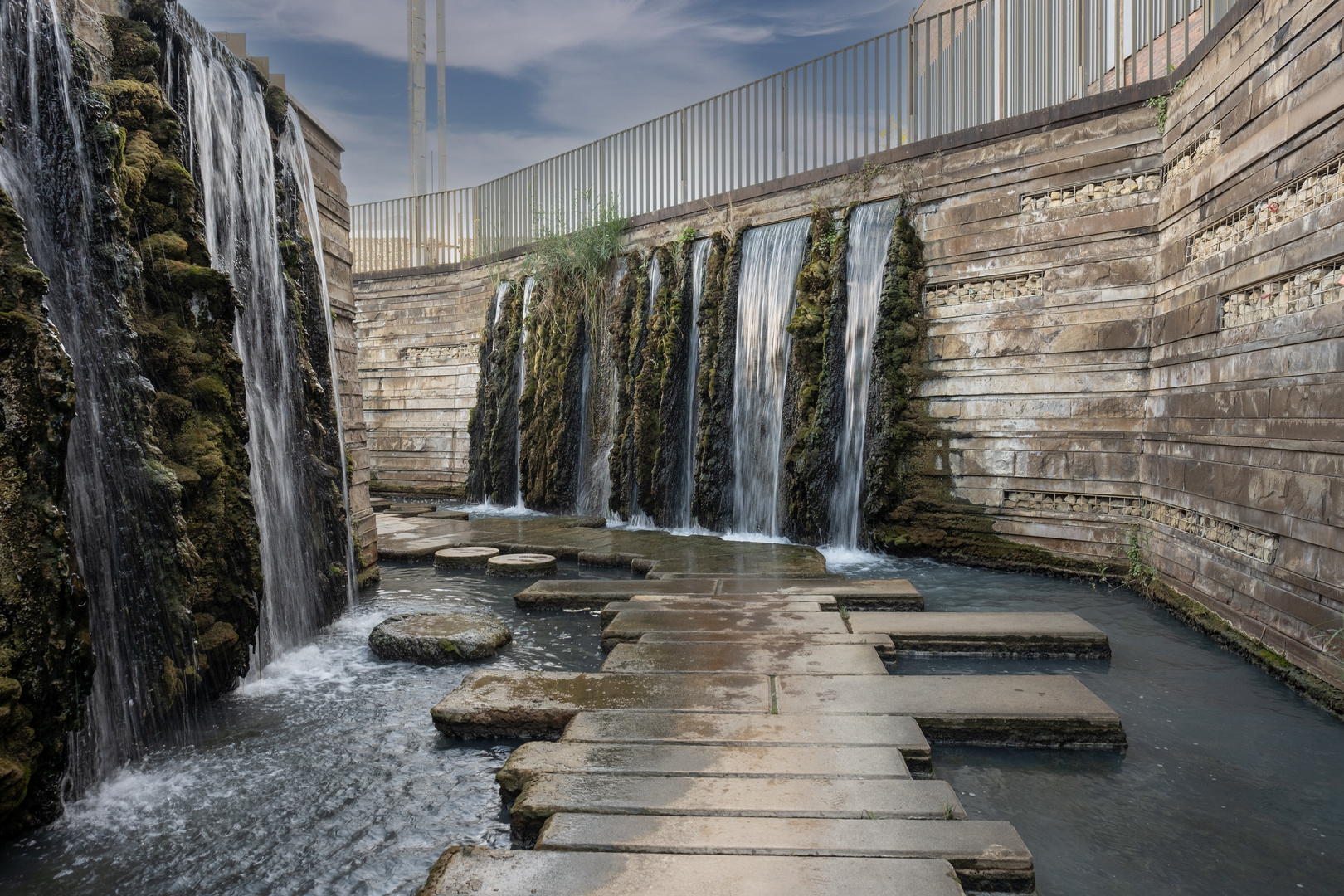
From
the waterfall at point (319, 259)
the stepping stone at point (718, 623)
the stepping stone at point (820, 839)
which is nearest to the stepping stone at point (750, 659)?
the stepping stone at point (718, 623)

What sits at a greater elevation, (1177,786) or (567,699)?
(567,699)

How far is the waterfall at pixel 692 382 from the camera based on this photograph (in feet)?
32.5

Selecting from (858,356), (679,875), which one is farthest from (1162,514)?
(679,875)

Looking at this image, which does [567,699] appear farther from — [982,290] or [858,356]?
[982,290]

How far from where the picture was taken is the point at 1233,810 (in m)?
2.85

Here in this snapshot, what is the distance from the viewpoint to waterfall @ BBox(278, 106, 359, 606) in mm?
5512

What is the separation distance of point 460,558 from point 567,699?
4.10m

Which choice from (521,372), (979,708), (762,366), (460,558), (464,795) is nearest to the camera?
(464,795)

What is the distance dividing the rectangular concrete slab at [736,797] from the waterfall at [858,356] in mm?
5666

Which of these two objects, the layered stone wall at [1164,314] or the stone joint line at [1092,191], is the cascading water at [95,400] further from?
the stone joint line at [1092,191]

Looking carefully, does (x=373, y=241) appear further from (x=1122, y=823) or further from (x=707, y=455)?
(x=1122, y=823)

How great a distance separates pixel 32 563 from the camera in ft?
8.33

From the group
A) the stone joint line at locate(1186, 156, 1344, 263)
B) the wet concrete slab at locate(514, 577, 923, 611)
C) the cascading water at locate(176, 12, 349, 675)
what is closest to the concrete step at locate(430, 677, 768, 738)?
the cascading water at locate(176, 12, 349, 675)

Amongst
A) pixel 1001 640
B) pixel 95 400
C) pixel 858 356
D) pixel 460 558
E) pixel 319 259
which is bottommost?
pixel 1001 640
